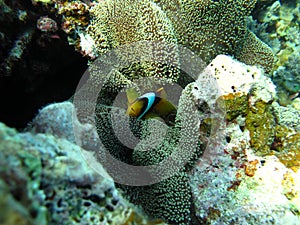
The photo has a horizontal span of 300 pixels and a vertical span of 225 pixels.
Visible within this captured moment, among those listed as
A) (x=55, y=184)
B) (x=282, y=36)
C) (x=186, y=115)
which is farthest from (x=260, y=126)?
(x=282, y=36)

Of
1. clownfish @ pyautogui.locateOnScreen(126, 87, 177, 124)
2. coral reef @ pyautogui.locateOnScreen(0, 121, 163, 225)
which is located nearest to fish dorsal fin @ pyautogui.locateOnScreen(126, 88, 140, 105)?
clownfish @ pyautogui.locateOnScreen(126, 87, 177, 124)

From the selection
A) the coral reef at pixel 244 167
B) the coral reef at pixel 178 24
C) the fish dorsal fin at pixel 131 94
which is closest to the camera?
the coral reef at pixel 244 167

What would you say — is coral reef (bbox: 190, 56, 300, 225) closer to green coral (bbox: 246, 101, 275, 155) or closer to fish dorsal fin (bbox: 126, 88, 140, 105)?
green coral (bbox: 246, 101, 275, 155)

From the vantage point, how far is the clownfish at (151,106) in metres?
2.05

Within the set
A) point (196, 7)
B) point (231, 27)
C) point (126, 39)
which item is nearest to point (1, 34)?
point (126, 39)

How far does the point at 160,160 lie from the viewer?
7.19 ft

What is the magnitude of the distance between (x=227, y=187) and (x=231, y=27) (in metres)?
1.67

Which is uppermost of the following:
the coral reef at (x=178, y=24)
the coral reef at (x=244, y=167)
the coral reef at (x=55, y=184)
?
the coral reef at (x=178, y=24)

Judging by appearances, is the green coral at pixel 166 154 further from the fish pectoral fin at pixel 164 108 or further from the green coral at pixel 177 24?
the green coral at pixel 177 24

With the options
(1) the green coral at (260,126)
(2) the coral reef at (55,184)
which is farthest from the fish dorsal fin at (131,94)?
(2) the coral reef at (55,184)

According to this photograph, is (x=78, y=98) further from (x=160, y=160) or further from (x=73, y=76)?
(x=160, y=160)

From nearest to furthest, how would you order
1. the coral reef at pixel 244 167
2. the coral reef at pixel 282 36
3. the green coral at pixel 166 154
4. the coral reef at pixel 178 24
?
the coral reef at pixel 244 167 → the green coral at pixel 166 154 → the coral reef at pixel 178 24 → the coral reef at pixel 282 36

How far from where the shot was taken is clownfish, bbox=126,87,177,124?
2.05 m

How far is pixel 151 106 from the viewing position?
215 centimetres
